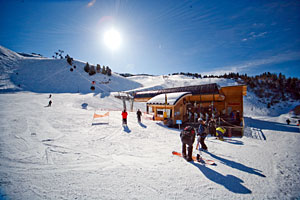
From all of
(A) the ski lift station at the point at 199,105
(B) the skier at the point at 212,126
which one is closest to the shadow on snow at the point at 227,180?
(B) the skier at the point at 212,126

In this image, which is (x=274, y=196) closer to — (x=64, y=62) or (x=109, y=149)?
(x=109, y=149)

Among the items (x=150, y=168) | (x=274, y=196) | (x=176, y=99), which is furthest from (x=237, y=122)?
(x=150, y=168)

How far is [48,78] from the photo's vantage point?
51156 millimetres

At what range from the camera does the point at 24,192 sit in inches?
122

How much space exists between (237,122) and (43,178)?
68.8 ft

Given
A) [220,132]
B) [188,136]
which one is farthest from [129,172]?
[220,132]

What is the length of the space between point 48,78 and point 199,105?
6157cm

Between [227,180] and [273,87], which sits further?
[273,87]

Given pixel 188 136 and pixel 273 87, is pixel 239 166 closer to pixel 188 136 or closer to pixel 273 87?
pixel 188 136

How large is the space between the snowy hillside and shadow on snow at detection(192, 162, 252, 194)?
159ft

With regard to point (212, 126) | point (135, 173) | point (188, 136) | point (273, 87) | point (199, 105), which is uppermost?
point (273, 87)

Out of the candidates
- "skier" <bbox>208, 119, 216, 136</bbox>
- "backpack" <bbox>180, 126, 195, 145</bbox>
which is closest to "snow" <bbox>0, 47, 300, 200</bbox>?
"backpack" <bbox>180, 126, 195, 145</bbox>

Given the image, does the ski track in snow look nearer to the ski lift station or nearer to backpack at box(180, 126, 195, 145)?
backpack at box(180, 126, 195, 145)

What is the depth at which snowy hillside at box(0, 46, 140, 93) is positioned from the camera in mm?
43388
